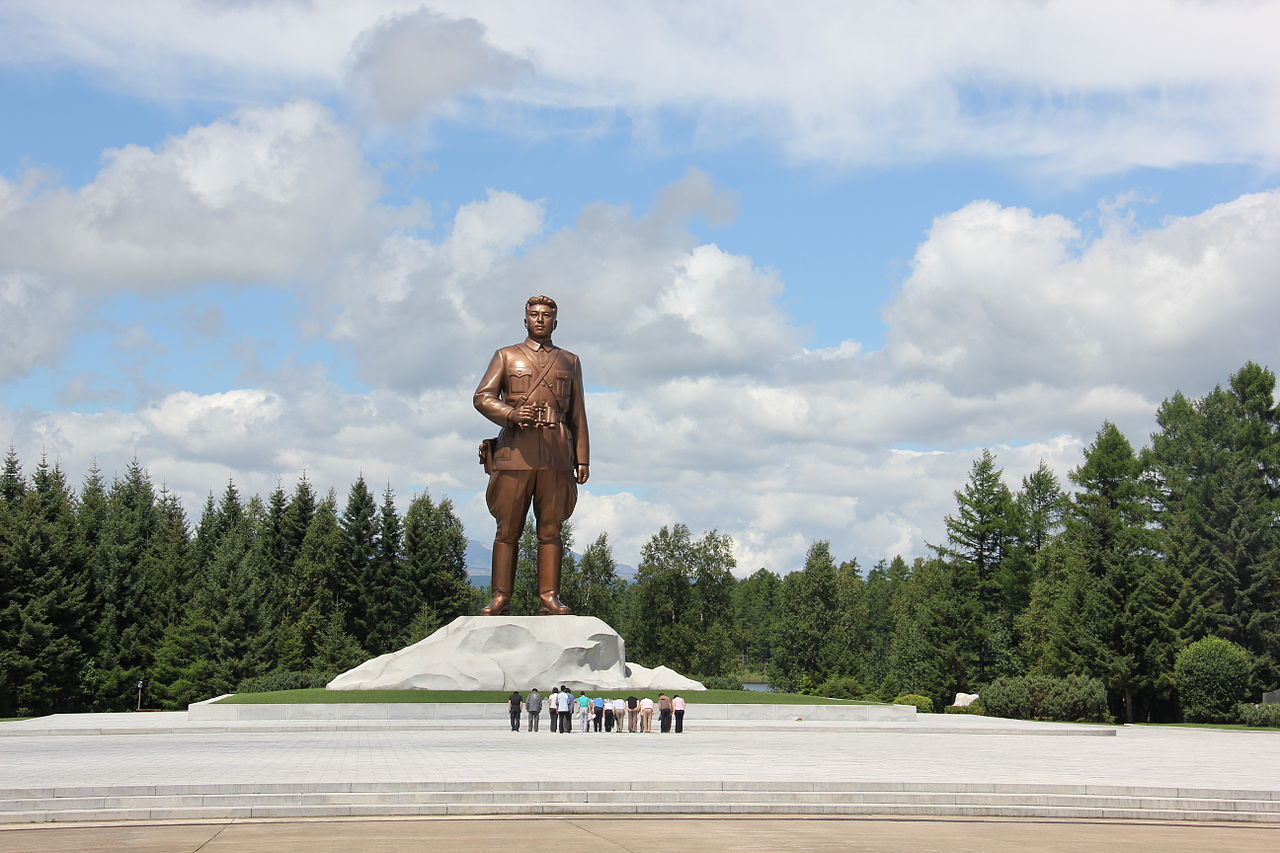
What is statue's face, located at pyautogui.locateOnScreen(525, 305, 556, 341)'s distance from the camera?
32.8 m

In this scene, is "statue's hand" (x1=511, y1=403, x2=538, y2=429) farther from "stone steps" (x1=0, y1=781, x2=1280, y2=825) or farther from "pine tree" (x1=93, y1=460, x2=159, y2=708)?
"pine tree" (x1=93, y1=460, x2=159, y2=708)

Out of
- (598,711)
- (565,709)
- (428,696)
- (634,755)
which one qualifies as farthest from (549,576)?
(634,755)

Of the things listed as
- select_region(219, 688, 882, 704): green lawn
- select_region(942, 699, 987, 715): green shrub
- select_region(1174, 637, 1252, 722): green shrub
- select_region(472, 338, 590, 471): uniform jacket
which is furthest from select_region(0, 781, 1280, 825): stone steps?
select_region(1174, 637, 1252, 722): green shrub

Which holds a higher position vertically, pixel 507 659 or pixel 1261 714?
pixel 507 659

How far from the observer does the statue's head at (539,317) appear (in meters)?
32.8

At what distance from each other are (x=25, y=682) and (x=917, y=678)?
34900 millimetres

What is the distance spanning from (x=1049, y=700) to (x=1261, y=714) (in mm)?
7522

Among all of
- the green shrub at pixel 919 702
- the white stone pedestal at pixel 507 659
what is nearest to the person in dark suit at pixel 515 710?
the white stone pedestal at pixel 507 659

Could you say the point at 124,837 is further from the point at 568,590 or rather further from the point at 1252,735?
the point at 568,590

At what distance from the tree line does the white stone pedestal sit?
34.7 ft

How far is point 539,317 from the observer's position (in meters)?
32.8

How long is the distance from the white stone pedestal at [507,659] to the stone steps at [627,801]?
55.6ft

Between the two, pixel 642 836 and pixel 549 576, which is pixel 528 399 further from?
pixel 642 836

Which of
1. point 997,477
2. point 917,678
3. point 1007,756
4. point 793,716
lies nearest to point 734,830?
point 1007,756
